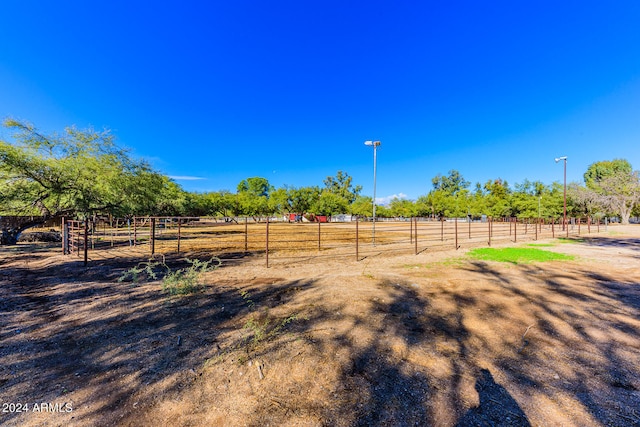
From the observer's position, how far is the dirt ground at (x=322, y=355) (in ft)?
6.94

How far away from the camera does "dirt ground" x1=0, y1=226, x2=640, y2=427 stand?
212cm

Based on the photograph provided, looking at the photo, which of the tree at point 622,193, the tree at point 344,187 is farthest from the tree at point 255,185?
the tree at point 622,193

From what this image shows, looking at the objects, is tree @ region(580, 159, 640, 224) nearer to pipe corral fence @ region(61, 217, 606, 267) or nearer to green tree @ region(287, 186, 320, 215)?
pipe corral fence @ region(61, 217, 606, 267)

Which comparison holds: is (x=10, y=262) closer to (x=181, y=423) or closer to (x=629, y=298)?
(x=181, y=423)

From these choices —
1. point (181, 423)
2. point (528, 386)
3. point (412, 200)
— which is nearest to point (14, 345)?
point (181, 423)

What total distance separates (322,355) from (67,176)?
16522mm

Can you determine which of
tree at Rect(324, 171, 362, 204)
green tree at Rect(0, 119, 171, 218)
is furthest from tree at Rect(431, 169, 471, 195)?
green tree at Rect(0, 119, 171, 218)

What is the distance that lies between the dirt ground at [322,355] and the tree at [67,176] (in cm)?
1003

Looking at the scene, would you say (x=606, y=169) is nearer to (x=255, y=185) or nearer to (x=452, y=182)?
(x=452, y=182)

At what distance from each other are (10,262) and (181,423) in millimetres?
11566

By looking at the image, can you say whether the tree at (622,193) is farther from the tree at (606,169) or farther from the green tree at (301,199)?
the green tree at (301,199)

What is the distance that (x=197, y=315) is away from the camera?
A: 4.14 metres

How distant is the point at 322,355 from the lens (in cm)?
290

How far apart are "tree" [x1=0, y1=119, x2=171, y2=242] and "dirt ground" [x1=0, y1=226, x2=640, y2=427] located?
10.0 meters
